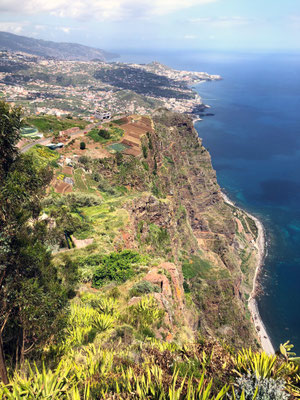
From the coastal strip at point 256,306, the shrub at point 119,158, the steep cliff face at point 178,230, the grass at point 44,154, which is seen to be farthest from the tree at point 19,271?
the coastal strip at point 256,306

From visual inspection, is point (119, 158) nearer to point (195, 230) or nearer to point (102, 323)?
point (102, 323)

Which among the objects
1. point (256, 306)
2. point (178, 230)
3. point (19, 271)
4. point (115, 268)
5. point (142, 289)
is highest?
point (19, 271)

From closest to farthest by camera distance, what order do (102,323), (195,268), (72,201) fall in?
(102,323) → (72,201) → (195,268)

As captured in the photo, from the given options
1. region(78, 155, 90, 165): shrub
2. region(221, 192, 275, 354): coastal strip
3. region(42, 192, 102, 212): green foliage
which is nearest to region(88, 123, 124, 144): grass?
region(78, 155, 90, 165): shrub

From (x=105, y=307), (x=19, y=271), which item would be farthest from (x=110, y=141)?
(x=19, y=271)

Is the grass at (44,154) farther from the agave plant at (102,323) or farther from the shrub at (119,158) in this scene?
the agave plant at (102,323)

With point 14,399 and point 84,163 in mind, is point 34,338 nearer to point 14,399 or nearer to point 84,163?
point 14,399

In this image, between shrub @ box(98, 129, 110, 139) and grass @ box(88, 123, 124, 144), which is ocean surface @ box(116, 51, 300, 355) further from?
shrub @ box(98, 129, 110, 139)

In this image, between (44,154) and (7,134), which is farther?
(44,154)

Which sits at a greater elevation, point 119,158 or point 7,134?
point 7,134
